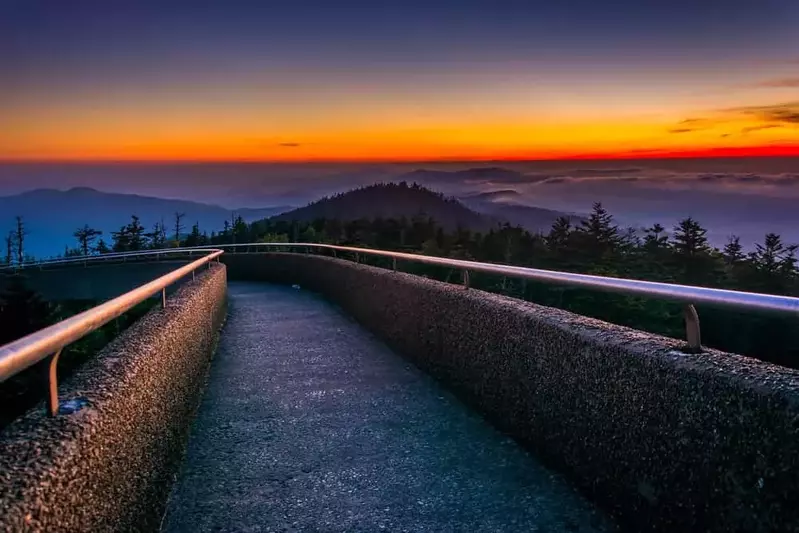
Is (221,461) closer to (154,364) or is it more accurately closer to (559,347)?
(154,364)

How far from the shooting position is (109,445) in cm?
288

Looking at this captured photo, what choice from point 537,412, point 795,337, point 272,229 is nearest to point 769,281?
point 795,337

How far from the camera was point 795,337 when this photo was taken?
1862cm

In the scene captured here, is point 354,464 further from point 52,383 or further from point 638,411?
point 52,383

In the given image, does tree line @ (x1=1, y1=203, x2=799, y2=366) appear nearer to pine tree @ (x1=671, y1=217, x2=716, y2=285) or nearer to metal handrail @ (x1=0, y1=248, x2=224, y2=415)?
pine tree @ (x1=671, y1=217, x2=716, y2=285)

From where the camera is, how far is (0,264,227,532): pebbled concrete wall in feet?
6.97

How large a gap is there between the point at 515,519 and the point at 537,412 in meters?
1.00

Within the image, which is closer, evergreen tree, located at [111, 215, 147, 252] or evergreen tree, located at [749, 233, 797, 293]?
evergreen tree, located at [749, 233, 797, 293]

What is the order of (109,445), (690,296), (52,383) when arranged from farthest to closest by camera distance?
1. (690,296)
2. (109,445)
3. (52,383)

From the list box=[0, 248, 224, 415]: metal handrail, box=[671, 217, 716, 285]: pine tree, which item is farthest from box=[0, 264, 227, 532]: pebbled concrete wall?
box=[671, 217, 716, 285]: pine tree

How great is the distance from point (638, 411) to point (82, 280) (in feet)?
138

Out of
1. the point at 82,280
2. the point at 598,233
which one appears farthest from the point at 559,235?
the point at 82,280

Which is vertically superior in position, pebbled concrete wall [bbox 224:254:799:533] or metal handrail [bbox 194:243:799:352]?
metal handrail [bbox 194:243:799:352]

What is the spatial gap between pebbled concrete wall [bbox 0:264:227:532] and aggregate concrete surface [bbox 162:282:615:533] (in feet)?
1.16
